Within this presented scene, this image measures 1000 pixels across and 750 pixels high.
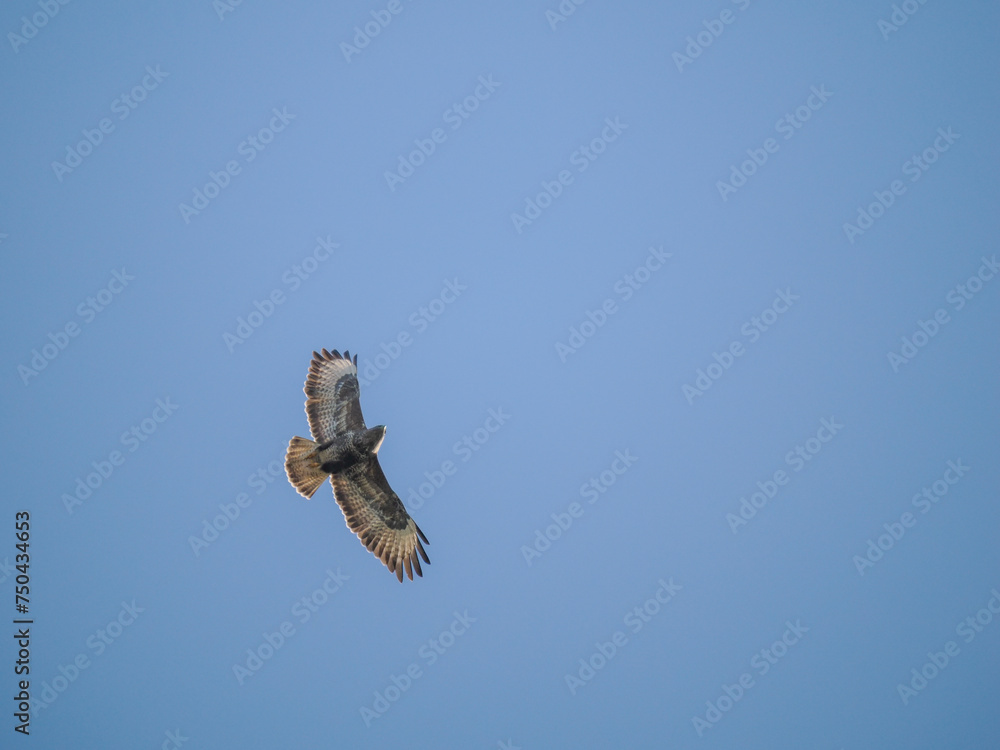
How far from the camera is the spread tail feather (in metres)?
13.0

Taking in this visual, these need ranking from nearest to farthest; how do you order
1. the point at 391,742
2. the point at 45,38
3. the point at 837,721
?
the point at 391,742 < the point at 837,721 < the point at 45,38

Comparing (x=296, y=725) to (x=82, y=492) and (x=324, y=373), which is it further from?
(x=324, y=373)

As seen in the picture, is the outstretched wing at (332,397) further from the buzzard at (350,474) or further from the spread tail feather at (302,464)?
the spread tail feather at (302,464)

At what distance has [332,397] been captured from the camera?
44.8ft

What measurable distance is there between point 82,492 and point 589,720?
18.8 metres

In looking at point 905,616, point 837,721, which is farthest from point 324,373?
point 905,616

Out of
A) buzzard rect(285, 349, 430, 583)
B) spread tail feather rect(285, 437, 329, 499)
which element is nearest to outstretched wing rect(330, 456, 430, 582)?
buzzard rect(285, 349, 430, 583)

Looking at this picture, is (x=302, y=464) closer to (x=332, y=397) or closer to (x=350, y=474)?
(x=350, y=474)

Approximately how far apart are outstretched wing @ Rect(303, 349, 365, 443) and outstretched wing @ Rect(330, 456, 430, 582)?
0.85 meters

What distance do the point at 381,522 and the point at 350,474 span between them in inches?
40.3

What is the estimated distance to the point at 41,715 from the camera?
71.3 ft

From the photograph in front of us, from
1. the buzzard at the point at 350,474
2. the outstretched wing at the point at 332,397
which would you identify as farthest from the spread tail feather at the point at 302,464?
the outstretched wing at the point at 332,397

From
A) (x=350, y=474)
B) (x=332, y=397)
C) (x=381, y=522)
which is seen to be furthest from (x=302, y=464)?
(x=381, y=522)

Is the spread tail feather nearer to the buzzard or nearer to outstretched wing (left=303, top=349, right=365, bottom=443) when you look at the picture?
the buzzard
